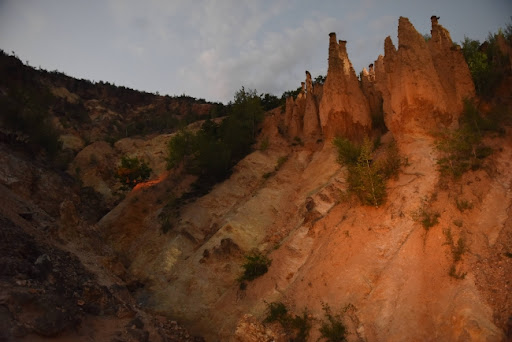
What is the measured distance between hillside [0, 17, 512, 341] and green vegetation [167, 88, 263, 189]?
1.38ft

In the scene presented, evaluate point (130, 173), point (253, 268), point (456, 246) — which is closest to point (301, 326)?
point (253, 268)

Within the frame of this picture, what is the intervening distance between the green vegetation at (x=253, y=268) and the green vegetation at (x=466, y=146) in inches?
317

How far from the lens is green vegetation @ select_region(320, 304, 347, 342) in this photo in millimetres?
11062

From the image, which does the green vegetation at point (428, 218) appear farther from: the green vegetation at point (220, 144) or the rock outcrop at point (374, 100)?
the green vegetation at point (220, 144)

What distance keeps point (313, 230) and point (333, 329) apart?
17.2 ft

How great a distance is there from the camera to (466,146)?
13609 millimetres

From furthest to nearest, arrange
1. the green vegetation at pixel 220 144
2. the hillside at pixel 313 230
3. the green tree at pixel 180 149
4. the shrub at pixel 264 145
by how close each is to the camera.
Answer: the green tree at pixel 180 149
the shrub at pixel 264 145
the green vegetation at pixel 220 144
the hillside at pixel 313 230

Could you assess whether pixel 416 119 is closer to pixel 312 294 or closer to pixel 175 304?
pixel 312 294

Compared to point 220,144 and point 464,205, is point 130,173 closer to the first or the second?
point 220,144

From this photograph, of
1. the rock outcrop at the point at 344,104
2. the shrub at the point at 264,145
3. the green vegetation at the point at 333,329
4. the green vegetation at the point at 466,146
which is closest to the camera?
the green vegetation at the point at 333,329

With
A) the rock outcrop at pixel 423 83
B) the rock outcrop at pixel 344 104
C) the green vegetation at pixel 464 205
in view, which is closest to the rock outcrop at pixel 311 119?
the rock outcrop at pixel 344 104

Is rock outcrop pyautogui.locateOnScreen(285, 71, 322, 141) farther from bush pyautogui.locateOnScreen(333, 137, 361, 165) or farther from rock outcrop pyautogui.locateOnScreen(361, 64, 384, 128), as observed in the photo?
bush pyautogui.locateOnScreen(333, 137, 361, 165)

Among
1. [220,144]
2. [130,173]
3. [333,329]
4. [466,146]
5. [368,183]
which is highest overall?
[220,144]

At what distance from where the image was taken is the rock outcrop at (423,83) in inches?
625
